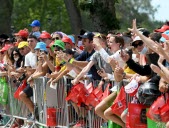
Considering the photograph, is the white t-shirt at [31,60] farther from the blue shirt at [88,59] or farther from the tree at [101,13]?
the tree at [101,13]

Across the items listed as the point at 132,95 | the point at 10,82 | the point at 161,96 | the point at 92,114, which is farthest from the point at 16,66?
the point at 161,96

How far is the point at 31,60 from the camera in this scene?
44.4 ft

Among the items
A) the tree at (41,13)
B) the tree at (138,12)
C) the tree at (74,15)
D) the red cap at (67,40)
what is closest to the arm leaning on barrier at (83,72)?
the red cap at (67,40)

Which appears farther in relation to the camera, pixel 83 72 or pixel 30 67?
pixel 30 67

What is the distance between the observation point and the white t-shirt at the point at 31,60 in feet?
44.4

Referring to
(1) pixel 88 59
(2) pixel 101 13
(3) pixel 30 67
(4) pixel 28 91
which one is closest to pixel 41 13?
(2) pixel 101 13

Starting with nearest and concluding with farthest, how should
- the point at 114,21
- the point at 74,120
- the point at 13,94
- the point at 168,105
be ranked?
the point at 168,105, the point at 74,120, the point at 13,94, the point at 114,21

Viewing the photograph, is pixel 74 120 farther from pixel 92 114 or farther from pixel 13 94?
pixel 13 94

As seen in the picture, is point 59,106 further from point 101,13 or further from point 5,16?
point 5,16

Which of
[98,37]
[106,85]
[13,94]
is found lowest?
[13,94]

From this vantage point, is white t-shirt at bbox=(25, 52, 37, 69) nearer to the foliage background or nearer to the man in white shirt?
the man in white shirt

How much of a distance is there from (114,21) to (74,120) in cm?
1035

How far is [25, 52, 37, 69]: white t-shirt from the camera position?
13539 millimetres

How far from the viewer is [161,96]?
27.3ft
